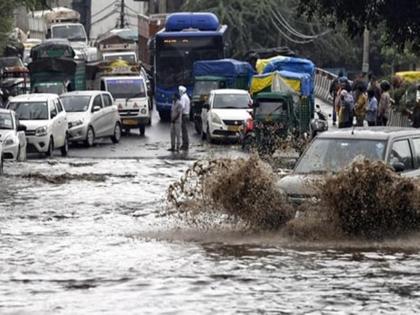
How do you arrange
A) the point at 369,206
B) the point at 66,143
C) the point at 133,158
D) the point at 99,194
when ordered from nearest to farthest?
the point at 369,206 → the point at 99,194 → the point at 133,158 → the point at 66,143

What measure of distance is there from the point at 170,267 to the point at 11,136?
17.3 meters

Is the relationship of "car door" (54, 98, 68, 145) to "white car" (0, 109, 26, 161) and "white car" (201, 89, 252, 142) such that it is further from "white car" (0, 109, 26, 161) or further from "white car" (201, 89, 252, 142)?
"white car" (201, 89, 252, 142)

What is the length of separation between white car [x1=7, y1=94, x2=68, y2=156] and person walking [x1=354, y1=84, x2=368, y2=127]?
835 cm

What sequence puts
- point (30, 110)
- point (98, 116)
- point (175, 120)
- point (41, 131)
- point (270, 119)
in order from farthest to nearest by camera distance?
point (98, 116) → point (175, 120) → point (30, 110) → point (270, 119) → point (41, 131)

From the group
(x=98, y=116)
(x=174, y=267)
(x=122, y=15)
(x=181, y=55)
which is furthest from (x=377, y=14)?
(x=122, y=15)

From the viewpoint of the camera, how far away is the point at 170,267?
14.6m

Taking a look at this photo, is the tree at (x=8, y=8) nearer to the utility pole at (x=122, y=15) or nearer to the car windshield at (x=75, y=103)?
the car windshield at (x=75, y=103)

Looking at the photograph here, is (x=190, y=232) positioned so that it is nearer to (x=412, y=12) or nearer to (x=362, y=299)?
(x=362, y=299)

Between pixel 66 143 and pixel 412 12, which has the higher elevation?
pixel 412 12

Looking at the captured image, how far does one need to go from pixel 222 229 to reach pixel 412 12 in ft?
43.6

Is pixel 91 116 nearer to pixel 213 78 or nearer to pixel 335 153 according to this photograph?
pixel 213 78

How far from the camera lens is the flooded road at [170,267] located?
12164 millimetres

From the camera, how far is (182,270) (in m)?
14.3

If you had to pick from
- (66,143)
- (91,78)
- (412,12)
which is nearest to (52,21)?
(91,78)
